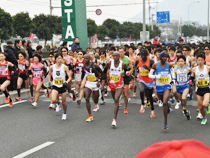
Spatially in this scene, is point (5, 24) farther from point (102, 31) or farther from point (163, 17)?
point (102, 31)

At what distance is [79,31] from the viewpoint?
Result: 841 inches

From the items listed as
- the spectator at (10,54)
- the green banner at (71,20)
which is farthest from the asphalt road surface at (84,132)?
the green banner at (71,20)

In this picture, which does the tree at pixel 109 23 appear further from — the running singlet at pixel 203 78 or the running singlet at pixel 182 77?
the running singlet at pixel 203 78

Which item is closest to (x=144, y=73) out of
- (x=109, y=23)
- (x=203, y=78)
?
(x=203, y=78)

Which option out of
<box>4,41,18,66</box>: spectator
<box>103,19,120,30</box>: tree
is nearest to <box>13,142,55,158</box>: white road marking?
<box>4,41,18,66</box>: spectator

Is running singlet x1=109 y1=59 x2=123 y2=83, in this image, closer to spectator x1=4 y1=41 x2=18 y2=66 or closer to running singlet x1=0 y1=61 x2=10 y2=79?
running singlet x1=0 y1=61 x2=10 y2=79

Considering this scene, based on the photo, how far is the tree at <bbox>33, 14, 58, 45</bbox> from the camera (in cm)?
5757

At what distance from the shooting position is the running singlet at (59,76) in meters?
9.60

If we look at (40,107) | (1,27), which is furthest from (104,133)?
(1,27)

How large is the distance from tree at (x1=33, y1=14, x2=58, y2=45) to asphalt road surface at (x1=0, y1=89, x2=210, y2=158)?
4797 cm

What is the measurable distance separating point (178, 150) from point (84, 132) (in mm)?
6862

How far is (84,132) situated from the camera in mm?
7871

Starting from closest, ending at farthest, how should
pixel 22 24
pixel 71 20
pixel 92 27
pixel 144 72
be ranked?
1. pixel 144 72
2. pixel 71 20
3. pixel 22 24
4. pixel 92 27

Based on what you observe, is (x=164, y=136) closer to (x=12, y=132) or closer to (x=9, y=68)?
(x=12, y=132)
